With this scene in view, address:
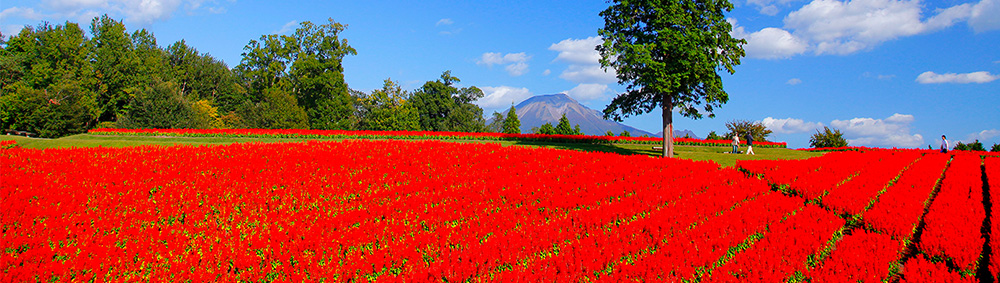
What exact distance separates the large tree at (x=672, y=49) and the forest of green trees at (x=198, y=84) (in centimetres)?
2862

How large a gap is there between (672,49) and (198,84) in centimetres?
6403

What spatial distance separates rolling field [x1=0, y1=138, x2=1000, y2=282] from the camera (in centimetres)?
505

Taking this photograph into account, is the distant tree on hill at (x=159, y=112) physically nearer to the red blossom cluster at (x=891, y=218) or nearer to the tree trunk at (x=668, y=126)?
the tree trunk at (x=668, y=126)

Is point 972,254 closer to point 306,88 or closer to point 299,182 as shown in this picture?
point 299,182

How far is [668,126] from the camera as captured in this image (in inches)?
845

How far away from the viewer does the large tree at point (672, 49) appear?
1939 cm

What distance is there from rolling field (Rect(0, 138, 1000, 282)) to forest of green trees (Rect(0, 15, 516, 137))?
31.9 m

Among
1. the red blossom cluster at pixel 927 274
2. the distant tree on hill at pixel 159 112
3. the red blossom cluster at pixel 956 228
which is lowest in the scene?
the red blossom cluster at pixel 927 274

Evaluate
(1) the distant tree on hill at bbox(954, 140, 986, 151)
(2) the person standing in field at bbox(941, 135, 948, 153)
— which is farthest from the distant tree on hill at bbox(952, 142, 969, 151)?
(2) the person standing in field at bbox(941, 135, 948, 153)

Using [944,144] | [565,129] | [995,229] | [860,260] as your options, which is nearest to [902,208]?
[995,229]

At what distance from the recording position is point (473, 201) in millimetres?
7785

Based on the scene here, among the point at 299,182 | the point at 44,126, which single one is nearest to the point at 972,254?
the point at 299,182

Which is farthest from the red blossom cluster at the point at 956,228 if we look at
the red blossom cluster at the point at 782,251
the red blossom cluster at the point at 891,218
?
the red blossom cluster at the point at 782,251

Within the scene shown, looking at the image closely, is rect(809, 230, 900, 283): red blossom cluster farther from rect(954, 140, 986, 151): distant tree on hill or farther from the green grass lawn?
rect(954, 140, 986, 151): distant tree on hill
